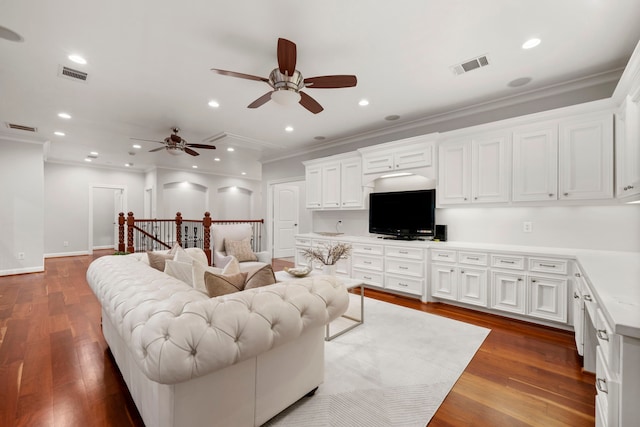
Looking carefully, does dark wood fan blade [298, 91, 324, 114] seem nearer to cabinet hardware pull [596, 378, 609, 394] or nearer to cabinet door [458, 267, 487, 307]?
cabinet door [458, 267, 487, 307]

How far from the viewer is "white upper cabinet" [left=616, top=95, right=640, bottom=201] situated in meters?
2.08

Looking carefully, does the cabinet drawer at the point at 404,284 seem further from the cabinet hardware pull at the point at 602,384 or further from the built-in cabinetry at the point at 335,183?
the cabinet hardware pull at the point at 602,384

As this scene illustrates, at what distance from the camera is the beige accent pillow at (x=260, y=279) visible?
1.67 m

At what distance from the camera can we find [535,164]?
10.4 ft

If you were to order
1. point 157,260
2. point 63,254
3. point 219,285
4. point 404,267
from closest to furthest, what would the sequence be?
point 219,285 < point 157,260 < point 404,267 < point 63,254

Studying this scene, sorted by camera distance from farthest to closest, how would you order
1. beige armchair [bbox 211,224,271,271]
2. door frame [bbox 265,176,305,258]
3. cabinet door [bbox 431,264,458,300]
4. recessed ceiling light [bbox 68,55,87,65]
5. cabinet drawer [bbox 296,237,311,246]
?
door frame [bbox 265,176,305,258] → cabinet drawer [bbox 296,237,311,246] → beige armchair [bbox 211,224,271,271] → cabinet door [bbox 431,264,458,300] → recessed ceiling light [bbox 68,55,87,65]

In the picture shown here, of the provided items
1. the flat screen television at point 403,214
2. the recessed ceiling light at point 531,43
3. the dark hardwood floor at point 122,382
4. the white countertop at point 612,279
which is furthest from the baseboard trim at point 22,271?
the recessed ceiling light at point 531,43

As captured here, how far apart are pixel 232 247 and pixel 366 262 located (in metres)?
2.20

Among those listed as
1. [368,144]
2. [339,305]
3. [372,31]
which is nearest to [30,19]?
[372,31]

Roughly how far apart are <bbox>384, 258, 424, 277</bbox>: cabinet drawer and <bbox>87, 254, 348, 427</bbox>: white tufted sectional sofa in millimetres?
2391

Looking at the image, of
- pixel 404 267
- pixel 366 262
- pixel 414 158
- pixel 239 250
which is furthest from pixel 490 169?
pixel 239 250

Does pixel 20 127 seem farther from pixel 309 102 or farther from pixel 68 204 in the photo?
pixel 309 102

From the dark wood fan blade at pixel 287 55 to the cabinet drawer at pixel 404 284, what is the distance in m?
3.09

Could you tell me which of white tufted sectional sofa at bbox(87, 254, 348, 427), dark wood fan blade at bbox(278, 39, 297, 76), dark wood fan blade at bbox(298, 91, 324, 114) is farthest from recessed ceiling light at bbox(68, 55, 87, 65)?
white tufted sectional sofa at bbox(87, 254, 348, 427)
